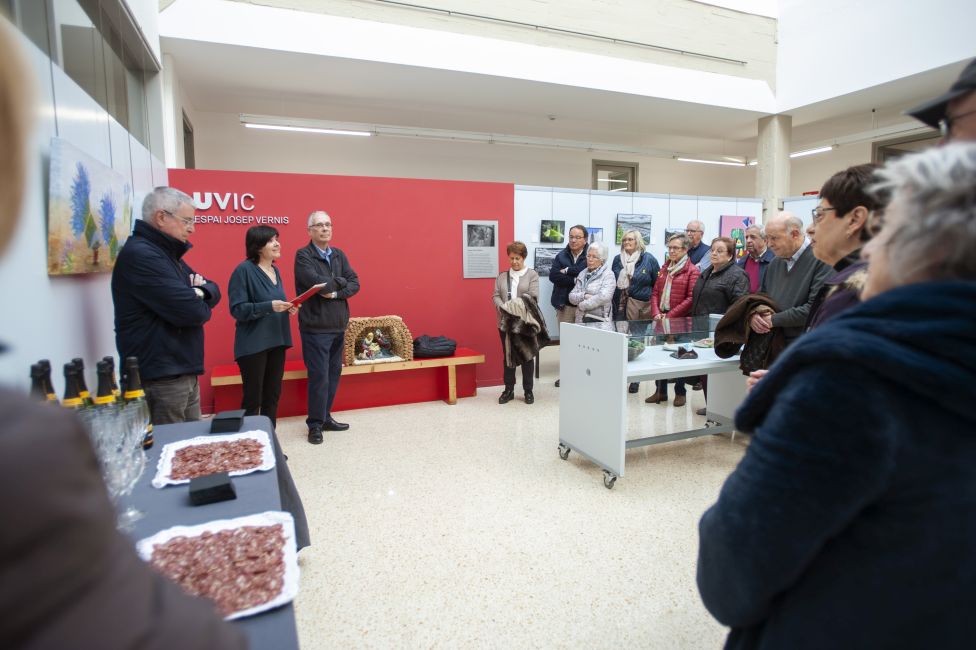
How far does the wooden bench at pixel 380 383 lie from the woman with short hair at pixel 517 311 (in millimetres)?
388

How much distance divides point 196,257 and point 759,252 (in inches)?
229

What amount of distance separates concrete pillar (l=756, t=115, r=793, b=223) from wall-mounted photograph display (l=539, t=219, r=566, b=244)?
4.48 m

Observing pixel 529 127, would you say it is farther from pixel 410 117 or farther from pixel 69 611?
pixel 69 611

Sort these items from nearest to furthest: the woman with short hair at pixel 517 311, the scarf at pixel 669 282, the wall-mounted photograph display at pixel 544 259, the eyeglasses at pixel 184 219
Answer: the eyeglasses at pixel 184 219 → the scarf at pixel 669 282 → the woman with short hair at pixel 517 311 → the wall-mounted photograph display at pixel 544 259

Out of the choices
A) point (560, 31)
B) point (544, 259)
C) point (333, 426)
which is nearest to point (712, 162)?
point (560, 31)

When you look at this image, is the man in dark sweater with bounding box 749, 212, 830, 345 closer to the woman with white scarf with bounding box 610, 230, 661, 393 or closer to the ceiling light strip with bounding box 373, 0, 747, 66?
the woman with white scarf with bounding box 610, 230, 661, 393

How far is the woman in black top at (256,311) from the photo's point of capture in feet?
12.9

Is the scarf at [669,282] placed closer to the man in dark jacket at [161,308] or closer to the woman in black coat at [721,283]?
the woman in black coat at [721,283]

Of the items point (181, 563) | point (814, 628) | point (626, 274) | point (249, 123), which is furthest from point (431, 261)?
point (814, 628)

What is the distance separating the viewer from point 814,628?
0.88 m

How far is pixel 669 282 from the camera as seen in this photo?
560 centimetres

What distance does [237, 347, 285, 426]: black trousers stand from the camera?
399 cm

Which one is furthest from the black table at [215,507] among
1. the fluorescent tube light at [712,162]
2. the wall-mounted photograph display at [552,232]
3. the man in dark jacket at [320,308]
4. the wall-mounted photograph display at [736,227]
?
the fluorescent tube light at [712,162]

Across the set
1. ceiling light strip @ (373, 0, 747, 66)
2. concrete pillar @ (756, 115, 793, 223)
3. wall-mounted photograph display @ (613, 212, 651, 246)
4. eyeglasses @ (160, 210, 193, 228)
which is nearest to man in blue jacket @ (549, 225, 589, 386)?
wall-mounted photograph display @ (613, 212, 651, 246)
